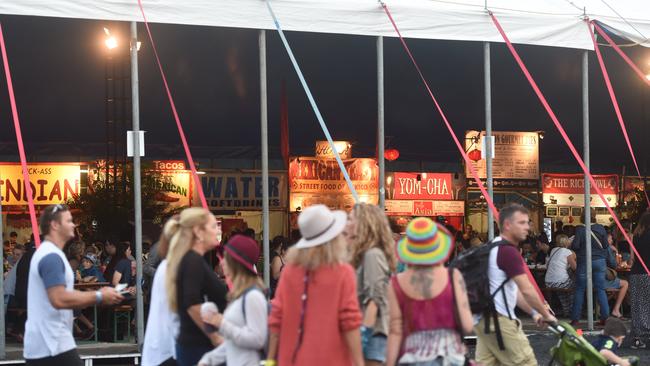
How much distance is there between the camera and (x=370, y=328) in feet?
17.5

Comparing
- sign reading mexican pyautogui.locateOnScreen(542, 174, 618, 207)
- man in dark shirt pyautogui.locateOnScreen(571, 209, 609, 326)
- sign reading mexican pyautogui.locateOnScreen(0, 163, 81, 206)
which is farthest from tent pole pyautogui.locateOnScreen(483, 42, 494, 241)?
sign reading mexican pyautogui.locateOnScreen(542, 174, 618, 207)

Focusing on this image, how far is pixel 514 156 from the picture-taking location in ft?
67.6

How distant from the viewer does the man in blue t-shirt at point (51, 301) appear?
5.29m

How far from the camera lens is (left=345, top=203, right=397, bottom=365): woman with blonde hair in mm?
5324

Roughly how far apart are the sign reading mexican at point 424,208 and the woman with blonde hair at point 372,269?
15430 millimetres

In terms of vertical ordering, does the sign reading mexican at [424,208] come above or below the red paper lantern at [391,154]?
below

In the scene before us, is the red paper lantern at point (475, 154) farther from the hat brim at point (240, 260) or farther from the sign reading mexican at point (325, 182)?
the hat brim at point (240, 260)

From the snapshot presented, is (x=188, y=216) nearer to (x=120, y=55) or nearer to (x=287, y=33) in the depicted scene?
(x=287, y=33)

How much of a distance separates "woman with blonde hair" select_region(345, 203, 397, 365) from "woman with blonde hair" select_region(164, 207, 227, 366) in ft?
2.46

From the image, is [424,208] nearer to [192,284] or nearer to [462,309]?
[192,284]

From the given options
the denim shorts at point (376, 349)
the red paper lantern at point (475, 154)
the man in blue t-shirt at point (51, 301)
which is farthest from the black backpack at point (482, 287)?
the red paper lantern at point (475, 154)

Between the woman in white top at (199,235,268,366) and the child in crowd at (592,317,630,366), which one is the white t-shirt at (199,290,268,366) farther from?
the child in crowd at (592,317,630,366)

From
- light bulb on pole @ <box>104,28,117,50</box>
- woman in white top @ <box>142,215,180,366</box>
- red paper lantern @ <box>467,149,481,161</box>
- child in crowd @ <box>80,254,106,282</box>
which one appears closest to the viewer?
woman in white top @ <box>142,215,180,366</box>

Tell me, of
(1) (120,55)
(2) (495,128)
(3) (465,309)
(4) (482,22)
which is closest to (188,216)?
(3) (465,309)
